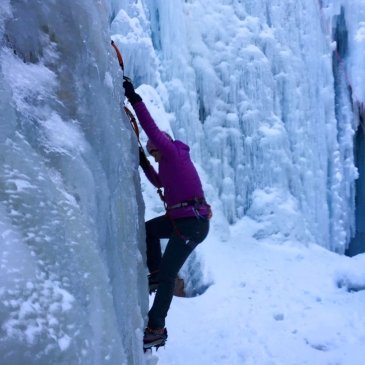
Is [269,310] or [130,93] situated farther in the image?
[269,310]

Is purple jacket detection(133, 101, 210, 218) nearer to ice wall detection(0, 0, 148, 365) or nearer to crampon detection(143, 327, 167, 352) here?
ice wall detection(0, 0, 148, 365)

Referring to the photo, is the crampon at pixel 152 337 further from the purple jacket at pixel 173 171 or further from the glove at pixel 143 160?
the glove at pixel 143 160

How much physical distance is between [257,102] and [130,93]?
22.6 ft

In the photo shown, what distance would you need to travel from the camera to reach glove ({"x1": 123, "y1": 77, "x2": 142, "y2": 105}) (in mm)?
2846

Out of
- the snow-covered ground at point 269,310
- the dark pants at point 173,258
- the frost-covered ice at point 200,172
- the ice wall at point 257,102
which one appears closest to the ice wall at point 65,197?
the frost-covered ice at point 200,172

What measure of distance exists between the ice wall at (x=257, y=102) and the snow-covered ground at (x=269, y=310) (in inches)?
39.9

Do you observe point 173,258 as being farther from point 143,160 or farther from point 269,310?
point 269,310

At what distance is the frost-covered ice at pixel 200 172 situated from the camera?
5.26 feet

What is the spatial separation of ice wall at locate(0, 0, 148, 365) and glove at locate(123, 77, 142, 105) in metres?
0.12

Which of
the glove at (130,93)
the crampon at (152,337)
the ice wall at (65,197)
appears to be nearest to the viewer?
the ice wall at (65,197)

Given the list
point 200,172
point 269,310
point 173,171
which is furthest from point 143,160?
point 200,172

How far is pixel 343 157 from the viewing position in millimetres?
11234

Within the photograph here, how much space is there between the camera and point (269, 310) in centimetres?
588

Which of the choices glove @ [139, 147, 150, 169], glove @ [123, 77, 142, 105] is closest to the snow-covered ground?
glove @ [139, 147, 150, 169]
